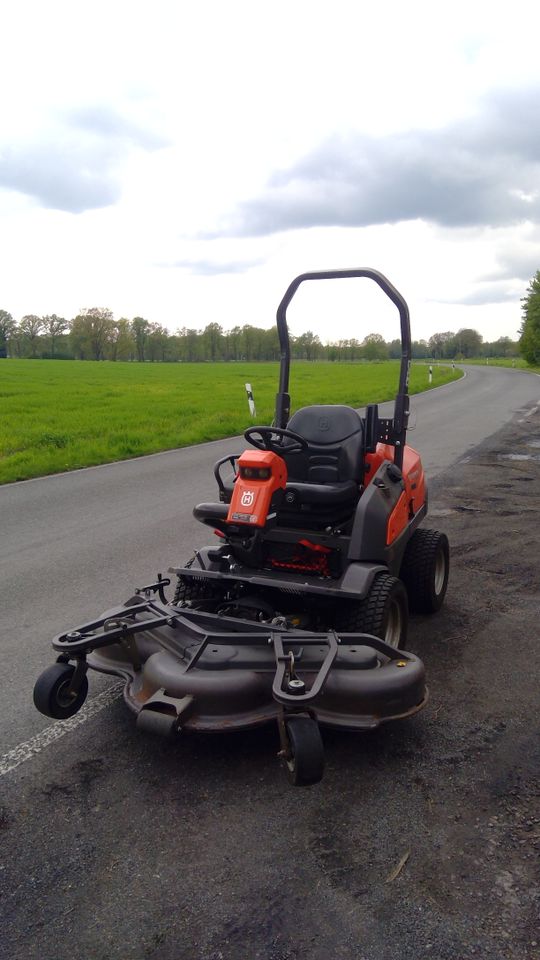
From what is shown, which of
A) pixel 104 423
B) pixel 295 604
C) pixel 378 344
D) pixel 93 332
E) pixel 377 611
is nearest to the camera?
→ pixel 377 611

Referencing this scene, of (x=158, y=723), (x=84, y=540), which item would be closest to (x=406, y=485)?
(x=158, y=723)

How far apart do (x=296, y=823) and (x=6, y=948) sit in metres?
1.03

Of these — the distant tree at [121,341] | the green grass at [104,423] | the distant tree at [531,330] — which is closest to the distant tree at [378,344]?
the green grass at [104,423]

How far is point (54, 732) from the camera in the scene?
331 centimetres

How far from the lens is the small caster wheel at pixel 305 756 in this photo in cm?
252

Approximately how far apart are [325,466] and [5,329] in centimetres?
Result: 9388

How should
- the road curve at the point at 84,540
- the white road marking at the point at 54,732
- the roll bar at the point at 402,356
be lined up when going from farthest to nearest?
the roll bar at the point at 402,356 → the road curve at the point at 84,540 → the white road marking at the point at 54,732

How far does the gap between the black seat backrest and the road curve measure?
1645 mm

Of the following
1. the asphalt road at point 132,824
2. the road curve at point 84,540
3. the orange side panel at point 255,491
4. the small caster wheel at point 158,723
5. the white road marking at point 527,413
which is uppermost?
the orange side panel at point 255,491

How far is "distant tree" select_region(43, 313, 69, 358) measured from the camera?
90562 millimetres

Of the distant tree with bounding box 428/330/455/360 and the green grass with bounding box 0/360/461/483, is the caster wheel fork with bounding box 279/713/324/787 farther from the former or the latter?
the distant tree with bounding box 428/330/455/360

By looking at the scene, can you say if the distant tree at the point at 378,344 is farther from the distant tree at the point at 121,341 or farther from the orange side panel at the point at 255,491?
the distant tree at the point at 121,341

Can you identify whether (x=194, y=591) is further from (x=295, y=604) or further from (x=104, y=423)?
(x=104, y=423)

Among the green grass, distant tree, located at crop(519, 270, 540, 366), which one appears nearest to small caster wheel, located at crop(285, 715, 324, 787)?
the green grass
